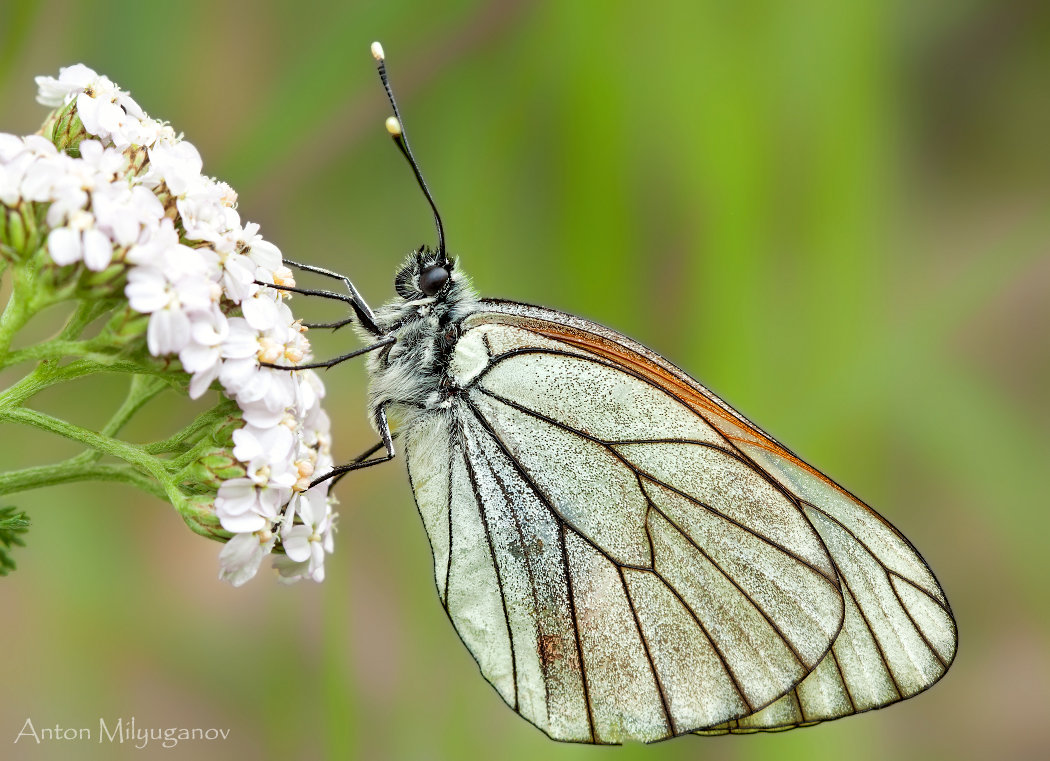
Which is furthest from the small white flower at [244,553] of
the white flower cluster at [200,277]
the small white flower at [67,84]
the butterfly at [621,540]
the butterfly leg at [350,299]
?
the small white flower at [67,84]

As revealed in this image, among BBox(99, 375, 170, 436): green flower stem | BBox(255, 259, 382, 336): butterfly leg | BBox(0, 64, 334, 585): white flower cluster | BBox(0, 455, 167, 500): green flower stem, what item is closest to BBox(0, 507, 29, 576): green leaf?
BBox(0, 455, 167, 500): green flower stem

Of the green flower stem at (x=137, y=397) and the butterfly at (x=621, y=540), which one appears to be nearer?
the green flower stem at (x=137, y=397)

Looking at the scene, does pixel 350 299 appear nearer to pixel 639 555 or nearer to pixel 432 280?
pixel 432 280

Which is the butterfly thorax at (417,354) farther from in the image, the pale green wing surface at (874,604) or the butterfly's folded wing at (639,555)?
the pale green wing surface at (874,604)

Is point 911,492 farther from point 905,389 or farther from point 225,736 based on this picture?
point 225,736

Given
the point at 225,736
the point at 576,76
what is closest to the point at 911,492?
the point at 576,76
